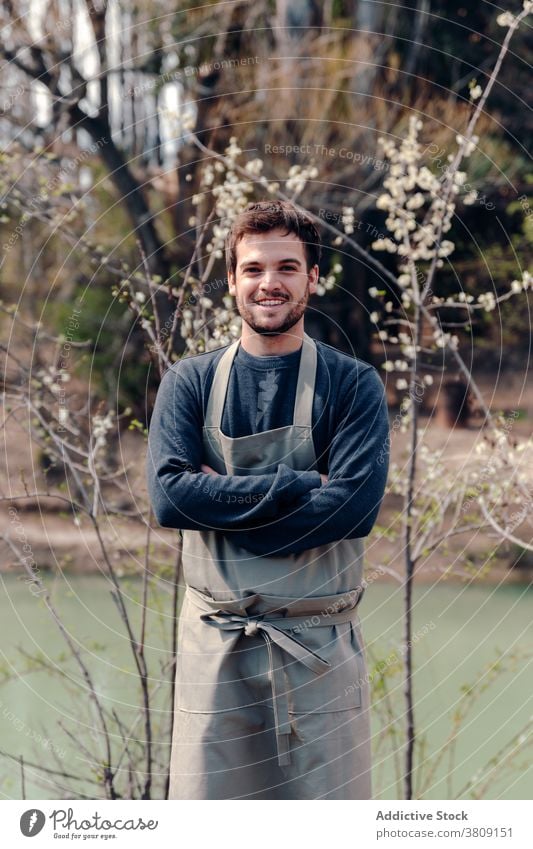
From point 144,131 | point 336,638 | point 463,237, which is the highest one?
point 144,131

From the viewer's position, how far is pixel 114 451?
713 cm

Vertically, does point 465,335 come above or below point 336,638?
above

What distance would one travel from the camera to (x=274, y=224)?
175 centimetres

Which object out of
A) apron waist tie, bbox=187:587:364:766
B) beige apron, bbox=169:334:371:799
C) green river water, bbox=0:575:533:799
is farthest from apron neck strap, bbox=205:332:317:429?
green river water, bbox=0:575:533:799

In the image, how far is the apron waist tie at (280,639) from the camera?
5.63 feet

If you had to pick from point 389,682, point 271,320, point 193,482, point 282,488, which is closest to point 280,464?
point 282,488

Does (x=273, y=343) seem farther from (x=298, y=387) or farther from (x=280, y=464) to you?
(x=280, y=464)

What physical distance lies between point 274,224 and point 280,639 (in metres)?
0.72

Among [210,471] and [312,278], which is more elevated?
[312,278]
